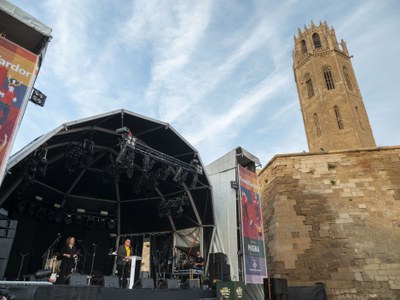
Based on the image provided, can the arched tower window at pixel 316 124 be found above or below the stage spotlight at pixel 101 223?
above

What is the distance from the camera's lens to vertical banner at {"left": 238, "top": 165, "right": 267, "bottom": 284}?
35.7 ft

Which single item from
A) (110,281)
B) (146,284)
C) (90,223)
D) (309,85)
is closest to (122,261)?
(146,284)

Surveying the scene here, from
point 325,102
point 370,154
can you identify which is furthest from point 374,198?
point 325,102

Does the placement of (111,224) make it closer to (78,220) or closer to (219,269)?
(78,220)

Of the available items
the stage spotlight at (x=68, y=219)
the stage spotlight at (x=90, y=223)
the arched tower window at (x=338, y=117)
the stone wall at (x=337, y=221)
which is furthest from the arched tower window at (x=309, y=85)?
the stage spotlight at (x=68, y=219)

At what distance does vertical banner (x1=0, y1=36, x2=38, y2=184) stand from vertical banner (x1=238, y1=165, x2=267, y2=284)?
8089 millimetres

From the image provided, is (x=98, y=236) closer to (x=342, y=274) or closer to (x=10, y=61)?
(x=10, y=61)

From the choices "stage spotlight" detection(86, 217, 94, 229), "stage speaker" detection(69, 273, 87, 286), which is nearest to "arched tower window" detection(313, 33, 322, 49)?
"stage spotlight" detection(86, 217, 94, 229)

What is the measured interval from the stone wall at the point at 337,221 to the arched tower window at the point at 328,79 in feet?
70.9

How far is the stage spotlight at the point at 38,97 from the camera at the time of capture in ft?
25.5

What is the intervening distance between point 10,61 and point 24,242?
8124 mm

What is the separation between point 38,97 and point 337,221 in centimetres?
1272

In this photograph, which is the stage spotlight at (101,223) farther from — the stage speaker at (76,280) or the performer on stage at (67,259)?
the stage speaker at (76,280)

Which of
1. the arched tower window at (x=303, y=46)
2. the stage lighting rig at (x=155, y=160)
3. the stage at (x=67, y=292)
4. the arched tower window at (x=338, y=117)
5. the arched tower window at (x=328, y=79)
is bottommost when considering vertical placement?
the stage at (x=67, y=292)
